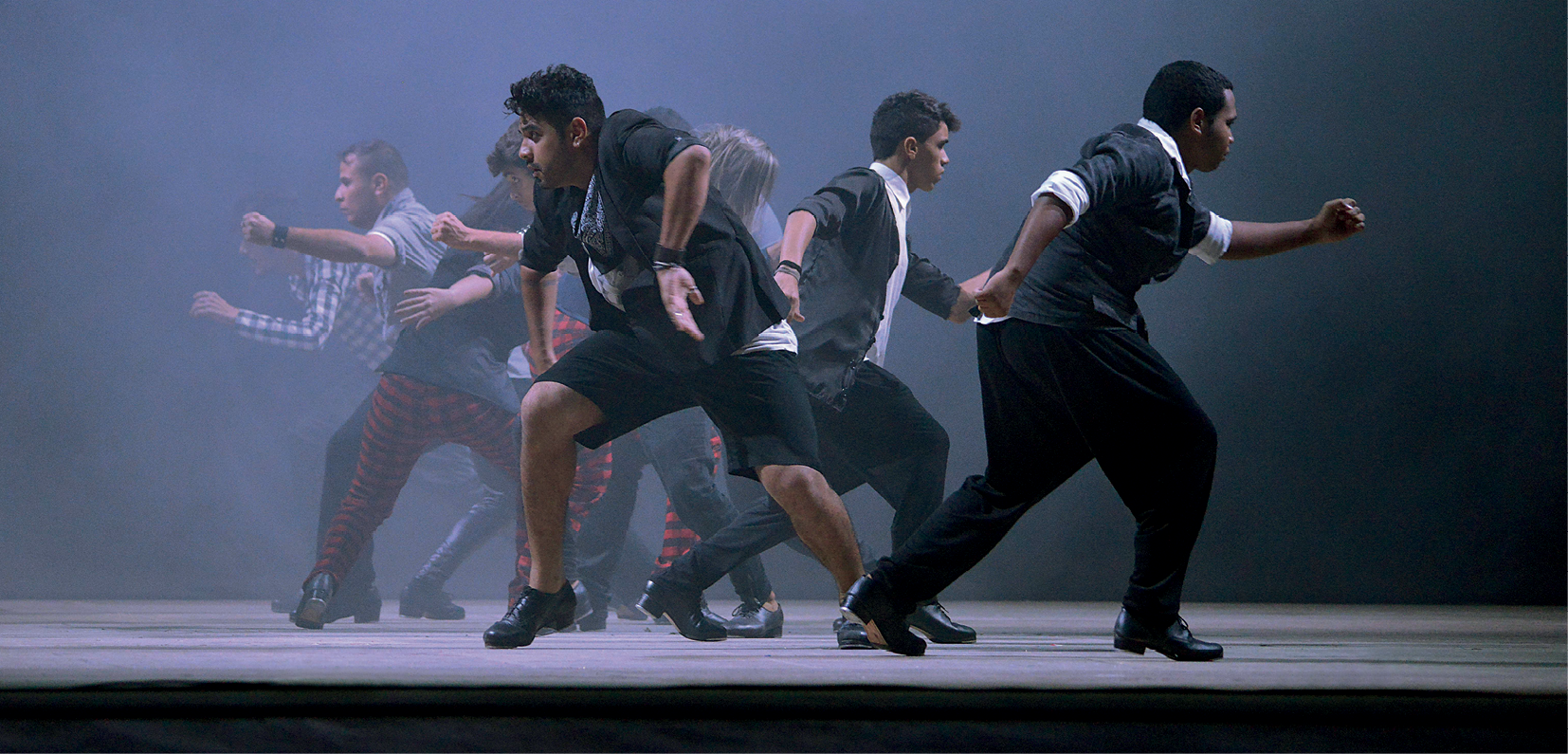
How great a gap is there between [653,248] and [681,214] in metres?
0.10

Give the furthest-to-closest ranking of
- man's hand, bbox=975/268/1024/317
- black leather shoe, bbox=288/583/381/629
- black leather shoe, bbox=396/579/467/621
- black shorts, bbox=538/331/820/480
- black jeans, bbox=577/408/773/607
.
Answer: black leather shoe, bbox=396/579/467/621 < black leather shoe, bbox=288/583/381/629 < black jeans, bbox=577/408/773/607 < black shorts, bbox=538/331/820/480 < man's hand, bbox=975/268/1024/317

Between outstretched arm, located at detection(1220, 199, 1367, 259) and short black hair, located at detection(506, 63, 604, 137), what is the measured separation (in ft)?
3.56

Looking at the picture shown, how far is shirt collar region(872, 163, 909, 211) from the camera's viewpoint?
2.42 m

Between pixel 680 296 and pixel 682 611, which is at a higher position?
pixel 680 296

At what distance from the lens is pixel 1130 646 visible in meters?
1.72

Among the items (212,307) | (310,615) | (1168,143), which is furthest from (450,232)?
(212,307)

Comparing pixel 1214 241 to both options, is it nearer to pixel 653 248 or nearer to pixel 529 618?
pixel 653 248

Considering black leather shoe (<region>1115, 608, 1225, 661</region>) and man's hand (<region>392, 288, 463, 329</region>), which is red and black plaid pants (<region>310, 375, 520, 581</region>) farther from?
black leather shoe (<region>1115, 608, 1225, 661</region>)

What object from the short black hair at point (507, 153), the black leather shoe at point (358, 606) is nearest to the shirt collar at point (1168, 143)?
the short black hair at point (507, 153)

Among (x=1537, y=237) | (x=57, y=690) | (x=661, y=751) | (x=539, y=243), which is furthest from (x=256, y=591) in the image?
(x=1537, y=237)

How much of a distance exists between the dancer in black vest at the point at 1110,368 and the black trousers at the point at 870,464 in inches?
19.8

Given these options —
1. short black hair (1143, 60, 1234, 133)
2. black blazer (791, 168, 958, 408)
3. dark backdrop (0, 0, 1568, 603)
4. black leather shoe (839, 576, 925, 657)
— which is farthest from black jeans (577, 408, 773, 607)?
dark backdrop (0, 0, 1568, 603)

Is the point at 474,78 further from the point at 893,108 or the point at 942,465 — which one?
the point at 942,465

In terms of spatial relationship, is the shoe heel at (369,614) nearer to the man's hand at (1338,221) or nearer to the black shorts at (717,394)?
the black shorts at (717,394)
